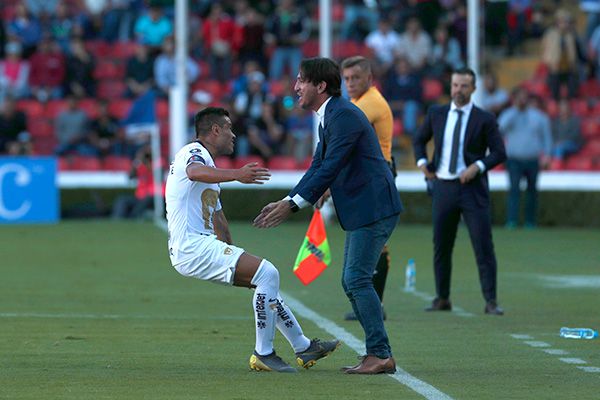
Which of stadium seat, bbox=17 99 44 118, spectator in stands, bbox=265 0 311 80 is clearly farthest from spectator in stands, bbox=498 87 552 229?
stadium seat, bbox=17 99 44 118

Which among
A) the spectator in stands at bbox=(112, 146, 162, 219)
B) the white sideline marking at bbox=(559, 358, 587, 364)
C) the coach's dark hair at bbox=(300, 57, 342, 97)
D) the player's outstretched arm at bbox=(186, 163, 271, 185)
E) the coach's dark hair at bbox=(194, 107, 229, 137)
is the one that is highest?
the coach's dark hair at bbox=(300, 57, 342, 97)

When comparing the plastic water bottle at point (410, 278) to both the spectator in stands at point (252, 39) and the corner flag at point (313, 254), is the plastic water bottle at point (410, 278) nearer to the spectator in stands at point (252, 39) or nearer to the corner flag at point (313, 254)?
the corner flag at point (313, 254)

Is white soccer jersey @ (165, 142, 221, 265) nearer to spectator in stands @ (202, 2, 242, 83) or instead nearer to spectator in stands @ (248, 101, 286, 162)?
spectator in stands @ (248, 101, 286, 162)

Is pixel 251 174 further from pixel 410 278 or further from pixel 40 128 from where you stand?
pixel 40 128

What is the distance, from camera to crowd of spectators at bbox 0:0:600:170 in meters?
29.7

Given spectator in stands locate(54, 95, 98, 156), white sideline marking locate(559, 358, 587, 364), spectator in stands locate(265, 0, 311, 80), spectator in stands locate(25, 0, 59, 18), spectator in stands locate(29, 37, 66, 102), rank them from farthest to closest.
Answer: spectator in stands locate(25, 0, 59, 18), spectator in stands locate(265, 0, 311, 80), spectator in stands locate(29, 37, 66, 102), spectator in stands locate(54, 95, 98, 156), white sideline marking locate(559, 358, 587, 364)

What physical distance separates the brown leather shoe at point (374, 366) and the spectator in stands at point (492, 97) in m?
19.8

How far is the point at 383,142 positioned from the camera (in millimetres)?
12570

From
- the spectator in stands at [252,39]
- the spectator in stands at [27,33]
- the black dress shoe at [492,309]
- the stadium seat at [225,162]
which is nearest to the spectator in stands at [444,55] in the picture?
A: the spectator in stands at [252,39]

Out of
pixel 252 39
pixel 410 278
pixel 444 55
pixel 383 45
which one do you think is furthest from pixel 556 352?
pixel 252 39

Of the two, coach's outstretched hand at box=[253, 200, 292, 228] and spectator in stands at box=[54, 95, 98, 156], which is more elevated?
coach's outstretched hand at box=[253, 200, 292, 228]

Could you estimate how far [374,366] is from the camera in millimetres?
9312

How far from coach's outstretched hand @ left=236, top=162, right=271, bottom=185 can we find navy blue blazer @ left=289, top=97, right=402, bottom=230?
405mm

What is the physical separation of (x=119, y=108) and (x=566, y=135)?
369 inches
